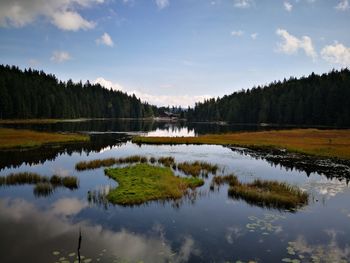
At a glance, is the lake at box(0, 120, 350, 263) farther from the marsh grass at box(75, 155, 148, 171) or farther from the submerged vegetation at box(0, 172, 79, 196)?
the marsh grass at box(75, 155, 148, 171)

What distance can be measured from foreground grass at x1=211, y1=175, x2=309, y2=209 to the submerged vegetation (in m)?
13.3

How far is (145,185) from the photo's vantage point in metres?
27.7

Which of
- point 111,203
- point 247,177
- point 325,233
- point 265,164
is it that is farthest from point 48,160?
point 325,233

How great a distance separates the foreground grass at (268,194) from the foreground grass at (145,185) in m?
3.54

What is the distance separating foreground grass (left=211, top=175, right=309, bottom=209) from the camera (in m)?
24.3

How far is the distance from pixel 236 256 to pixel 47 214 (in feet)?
42.5

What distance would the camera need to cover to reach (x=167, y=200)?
2470cm

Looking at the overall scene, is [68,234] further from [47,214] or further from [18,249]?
[47,214]

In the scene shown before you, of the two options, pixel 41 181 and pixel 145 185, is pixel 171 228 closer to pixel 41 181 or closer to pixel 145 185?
pixel 145 185

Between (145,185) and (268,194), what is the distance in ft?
34.5

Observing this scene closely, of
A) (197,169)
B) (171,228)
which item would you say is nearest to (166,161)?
(197,169)

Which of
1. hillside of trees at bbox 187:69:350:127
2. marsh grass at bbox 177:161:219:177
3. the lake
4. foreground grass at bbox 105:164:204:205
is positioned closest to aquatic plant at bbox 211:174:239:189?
the lake

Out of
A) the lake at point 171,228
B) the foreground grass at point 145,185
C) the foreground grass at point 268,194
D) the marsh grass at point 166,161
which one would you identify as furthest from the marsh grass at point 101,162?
the foreground grass at point 268,194

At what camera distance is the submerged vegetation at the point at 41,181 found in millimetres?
27562
